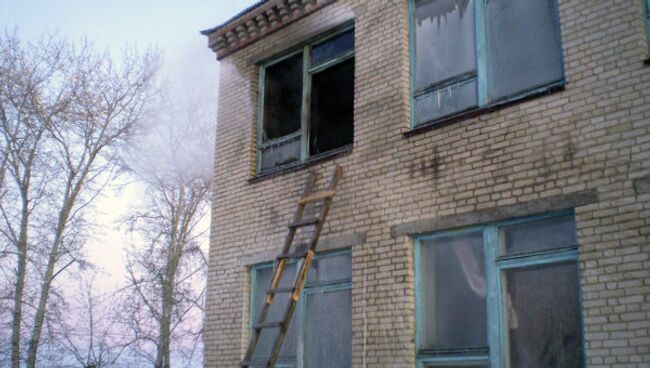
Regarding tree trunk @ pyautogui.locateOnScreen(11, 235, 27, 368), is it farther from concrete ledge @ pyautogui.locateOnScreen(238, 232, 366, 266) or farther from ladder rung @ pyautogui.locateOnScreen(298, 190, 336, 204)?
ladder rung @ pyautogui.locateOnScreen(298, 190, 336, 204)

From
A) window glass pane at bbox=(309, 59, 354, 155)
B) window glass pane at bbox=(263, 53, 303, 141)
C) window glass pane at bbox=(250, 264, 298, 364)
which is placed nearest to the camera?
window glass pane at bbox=(250, 264, 298, 364)

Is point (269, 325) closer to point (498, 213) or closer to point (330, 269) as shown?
point (330, 269)

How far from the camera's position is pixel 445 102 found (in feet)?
24.8

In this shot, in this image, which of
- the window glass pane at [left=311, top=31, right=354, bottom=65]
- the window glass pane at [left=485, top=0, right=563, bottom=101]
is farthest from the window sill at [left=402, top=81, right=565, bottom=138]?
the window glass pane at [left=311, top=31, right=354, bottom=65]

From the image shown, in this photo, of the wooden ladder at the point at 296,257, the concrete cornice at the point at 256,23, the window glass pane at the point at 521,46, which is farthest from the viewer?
the concrete cornice at the point at 256,23

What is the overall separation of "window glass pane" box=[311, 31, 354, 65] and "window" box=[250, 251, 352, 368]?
283cm

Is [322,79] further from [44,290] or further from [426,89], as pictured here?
[44,290]

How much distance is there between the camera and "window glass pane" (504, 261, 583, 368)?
589 centimetres

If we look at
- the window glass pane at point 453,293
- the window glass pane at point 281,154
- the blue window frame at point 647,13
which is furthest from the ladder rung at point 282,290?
the blue window frame at point 647,13

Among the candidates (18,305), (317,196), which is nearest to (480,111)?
(317,196)

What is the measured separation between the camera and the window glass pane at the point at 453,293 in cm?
659

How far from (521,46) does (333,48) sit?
2.98 meters

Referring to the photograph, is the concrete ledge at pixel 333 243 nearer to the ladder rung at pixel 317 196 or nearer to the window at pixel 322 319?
the window at pixel 322 319

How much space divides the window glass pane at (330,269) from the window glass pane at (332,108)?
1.65 metres
